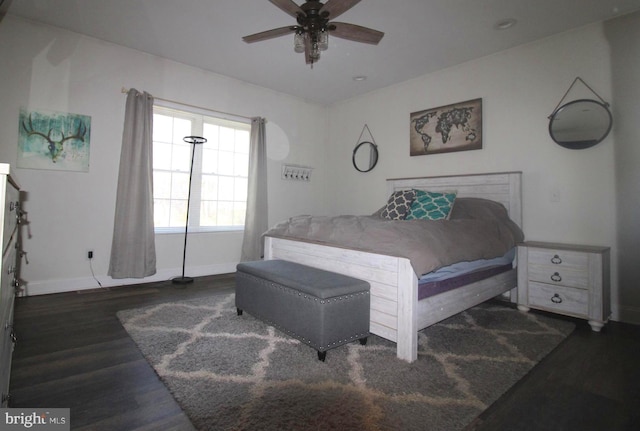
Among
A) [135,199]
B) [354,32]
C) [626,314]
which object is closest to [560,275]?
[626,314]

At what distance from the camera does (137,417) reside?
4.39 ft

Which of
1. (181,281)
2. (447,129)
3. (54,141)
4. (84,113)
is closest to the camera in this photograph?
(54,141)

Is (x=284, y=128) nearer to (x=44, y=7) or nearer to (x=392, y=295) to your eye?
(x=44, y=7)

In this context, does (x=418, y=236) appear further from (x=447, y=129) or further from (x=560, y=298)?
(x=447, y=129)

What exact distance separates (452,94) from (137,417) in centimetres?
417

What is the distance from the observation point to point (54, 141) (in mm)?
3133

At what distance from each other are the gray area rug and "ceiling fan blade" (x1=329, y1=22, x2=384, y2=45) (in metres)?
2.21

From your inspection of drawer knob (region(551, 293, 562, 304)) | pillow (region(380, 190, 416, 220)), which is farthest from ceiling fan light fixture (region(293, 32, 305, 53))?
drawer knob (region(551, 293, 562, 304))

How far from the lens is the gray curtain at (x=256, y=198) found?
4.34 metres

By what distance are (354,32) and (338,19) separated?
0.77 metres

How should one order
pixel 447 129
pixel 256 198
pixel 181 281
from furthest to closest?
pixel 256 198 < pixel 447 129 < pixel 181 281

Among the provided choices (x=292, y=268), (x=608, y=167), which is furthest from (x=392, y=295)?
(x=608, y=167)

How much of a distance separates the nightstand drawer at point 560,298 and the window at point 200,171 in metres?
3.53

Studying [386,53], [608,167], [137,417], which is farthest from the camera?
[386,53]
